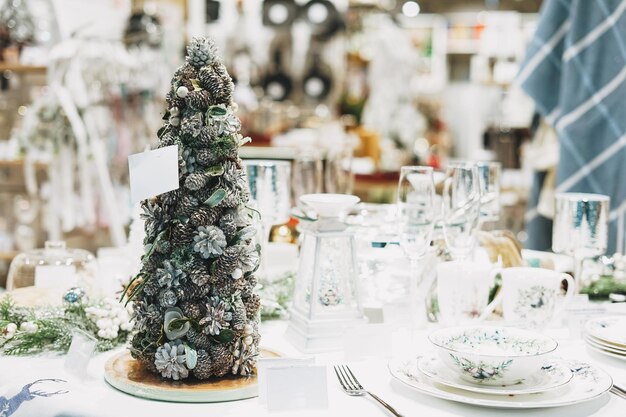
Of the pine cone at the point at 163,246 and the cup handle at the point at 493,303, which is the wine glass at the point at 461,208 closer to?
the cup handle at the point at 493,303

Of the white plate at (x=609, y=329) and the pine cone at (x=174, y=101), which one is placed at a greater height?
the pine cone at (x=174, y=101)

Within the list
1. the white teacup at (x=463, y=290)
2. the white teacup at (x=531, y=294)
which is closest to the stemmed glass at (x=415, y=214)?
the white teacup at (x=463, y=290)

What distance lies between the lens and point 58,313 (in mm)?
1488

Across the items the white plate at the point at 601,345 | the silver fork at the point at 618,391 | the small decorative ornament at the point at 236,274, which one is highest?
the small decorative ornament at the point at 236,274

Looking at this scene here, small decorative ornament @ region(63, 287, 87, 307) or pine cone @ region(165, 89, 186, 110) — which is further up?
pine cone @ region(165, 89, 186, 110)

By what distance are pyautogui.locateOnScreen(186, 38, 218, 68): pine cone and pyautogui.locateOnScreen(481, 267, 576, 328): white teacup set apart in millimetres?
686

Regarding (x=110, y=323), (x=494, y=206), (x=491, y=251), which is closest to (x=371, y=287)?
(x=491, y=251)

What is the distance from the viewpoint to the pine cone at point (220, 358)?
125 cm

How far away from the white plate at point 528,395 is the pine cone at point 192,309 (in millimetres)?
302

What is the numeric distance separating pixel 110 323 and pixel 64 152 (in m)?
2.78

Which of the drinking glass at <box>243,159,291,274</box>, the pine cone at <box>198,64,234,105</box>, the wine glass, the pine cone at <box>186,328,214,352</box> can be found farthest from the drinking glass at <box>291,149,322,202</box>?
the pine cone at <box>186,328,214,352</box>

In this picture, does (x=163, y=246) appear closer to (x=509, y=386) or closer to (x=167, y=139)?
(x=167, y=139)

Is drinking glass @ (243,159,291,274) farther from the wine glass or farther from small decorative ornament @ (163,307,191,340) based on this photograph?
small decorative ornament @ (163,307,191,340)

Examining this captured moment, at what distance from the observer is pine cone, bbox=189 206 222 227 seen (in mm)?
1253
